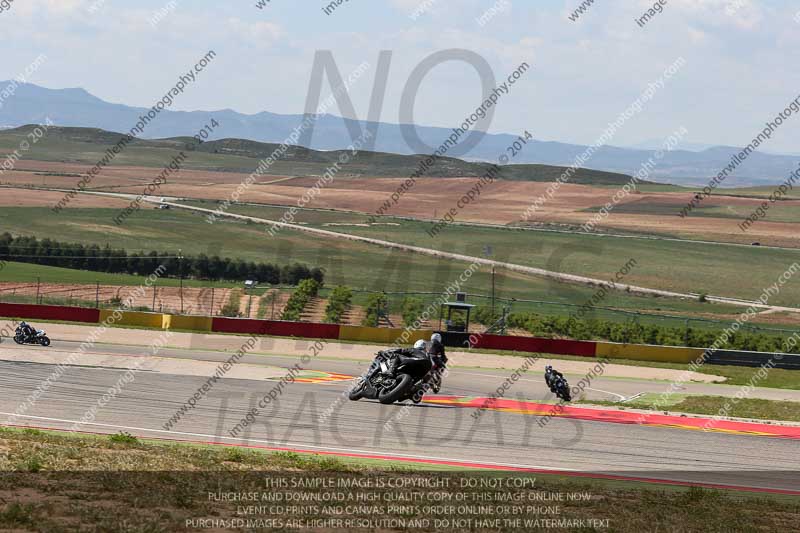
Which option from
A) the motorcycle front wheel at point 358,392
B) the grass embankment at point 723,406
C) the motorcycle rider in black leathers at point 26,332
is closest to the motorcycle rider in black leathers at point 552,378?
the grass embankment at point 723,406

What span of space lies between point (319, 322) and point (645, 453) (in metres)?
27.6

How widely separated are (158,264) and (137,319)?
50.6 ft

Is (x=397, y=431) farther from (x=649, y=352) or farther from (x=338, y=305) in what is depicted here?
(x=338, y=305)

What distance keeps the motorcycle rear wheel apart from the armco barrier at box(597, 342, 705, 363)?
800 inches

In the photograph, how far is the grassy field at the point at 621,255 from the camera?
78938 millimetres

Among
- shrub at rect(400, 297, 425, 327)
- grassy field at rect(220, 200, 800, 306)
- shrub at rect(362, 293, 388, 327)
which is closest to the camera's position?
shrub at rect(362, 293, 388, 327)

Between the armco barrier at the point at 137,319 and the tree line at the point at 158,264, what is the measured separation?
13.2 m

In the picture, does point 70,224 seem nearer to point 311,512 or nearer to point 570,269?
point 570,269

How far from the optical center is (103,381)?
25.3m

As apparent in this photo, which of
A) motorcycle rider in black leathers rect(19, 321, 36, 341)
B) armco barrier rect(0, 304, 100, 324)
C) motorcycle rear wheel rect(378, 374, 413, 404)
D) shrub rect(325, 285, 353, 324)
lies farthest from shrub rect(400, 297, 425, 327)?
motorcycle rear wheel rect(378, 374, 413, 404)

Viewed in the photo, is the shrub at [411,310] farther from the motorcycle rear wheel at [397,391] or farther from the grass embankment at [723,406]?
the motorcycle rear wheel at [397,391]

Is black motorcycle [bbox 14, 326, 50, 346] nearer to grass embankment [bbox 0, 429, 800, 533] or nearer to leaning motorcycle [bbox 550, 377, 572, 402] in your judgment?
leaning motorcycle [bbox 550, 377, 572, 402]

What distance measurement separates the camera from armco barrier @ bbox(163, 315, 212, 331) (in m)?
43.0

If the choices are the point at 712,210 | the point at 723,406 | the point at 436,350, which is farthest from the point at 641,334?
the point at 712,210
